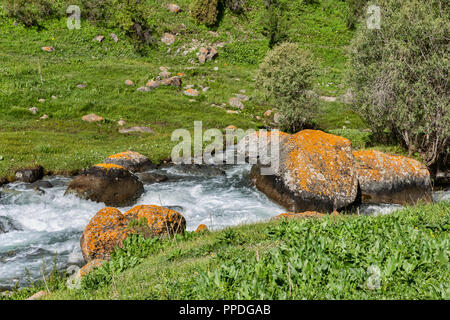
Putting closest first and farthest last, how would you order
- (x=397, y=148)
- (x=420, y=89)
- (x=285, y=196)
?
(x=285, y=196) → (x=420, y=89) → (x=397, y=148)

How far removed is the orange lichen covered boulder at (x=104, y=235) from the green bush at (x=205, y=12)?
58232 mm

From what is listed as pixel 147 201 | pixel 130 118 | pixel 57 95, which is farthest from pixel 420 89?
pixel 57 95

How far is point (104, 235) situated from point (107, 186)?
627 centimetres

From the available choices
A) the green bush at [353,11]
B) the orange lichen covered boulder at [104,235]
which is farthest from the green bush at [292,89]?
the green bush at [353,11]

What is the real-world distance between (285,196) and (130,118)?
24506 millimetres

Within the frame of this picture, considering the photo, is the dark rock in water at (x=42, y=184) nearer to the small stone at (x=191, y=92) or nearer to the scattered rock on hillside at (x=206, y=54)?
the small stone at (x=191, y=92)

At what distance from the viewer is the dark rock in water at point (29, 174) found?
19812 mm

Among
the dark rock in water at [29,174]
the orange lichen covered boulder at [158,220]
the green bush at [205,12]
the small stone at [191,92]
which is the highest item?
the green bush at [205,12]

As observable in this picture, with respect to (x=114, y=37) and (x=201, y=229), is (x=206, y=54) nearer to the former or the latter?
(x=114, y=37)

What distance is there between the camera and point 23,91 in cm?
3509
